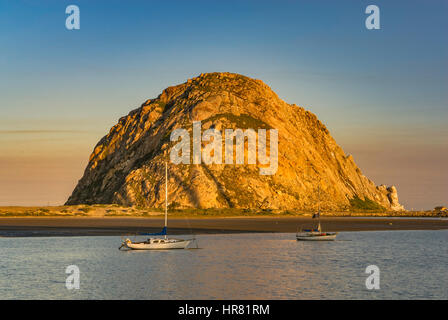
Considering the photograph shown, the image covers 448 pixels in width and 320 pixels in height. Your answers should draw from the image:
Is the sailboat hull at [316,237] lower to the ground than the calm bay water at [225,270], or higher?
higher

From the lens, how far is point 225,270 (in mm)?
50531

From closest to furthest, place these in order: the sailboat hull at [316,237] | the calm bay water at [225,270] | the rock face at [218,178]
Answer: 1. the calm bay water at [225,270]
2. the sailboat hull at [316,237]
3. the rock face at [218,178]

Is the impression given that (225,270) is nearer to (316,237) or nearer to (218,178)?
(316,237)

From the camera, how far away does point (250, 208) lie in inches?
6590

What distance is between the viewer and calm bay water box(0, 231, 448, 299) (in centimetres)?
3956

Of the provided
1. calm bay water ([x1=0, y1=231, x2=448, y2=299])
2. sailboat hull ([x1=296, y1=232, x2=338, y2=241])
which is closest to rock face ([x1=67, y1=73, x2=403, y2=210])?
sailboat hull ([x1=296, y1=232, x2=338, y2=241])

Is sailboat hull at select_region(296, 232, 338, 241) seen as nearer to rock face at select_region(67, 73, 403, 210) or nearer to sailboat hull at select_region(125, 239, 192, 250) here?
sailboat hull at select_region(125, 239, 192, 250)

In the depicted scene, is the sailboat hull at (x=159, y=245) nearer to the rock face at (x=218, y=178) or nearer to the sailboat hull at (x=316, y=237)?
the sailboat hull at (x=316, y=237)

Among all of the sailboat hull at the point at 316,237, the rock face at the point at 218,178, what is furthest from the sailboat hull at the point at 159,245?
the rock face at the point at 218,178

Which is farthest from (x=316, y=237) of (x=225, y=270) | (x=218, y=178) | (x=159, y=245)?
(x=218, y=178)

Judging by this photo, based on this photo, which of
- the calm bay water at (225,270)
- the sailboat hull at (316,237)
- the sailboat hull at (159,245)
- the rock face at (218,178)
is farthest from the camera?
the rock face at (218,178)

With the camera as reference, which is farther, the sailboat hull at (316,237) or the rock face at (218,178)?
the rock face at (218,178)

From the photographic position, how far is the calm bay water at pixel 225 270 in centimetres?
3956

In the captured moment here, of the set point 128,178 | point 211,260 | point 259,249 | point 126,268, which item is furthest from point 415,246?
point 128,178
